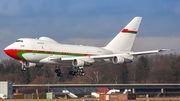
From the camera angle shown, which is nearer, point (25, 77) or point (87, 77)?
point (87, 77)

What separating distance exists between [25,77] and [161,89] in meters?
55.3

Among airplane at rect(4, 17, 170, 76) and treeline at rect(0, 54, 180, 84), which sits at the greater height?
airplane at rect(4, 17, 170, 76)

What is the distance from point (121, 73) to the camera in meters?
109

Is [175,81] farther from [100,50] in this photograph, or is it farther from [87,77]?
[100,50]

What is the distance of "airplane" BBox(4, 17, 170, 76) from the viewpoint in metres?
53.2

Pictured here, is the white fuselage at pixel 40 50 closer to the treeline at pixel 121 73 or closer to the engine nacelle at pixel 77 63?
the engine nacelle at pixel 77 63

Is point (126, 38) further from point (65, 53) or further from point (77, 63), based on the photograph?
point (65, 53)

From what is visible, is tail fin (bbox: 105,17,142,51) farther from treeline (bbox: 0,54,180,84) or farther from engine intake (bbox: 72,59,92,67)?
treeline (bbox: 0,54,180,84)

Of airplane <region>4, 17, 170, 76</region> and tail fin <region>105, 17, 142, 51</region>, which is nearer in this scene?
airplane <region>4, 17, 170, 76</region>

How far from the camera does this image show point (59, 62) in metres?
55.9

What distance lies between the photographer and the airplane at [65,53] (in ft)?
175

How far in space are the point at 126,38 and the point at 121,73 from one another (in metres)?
43.9

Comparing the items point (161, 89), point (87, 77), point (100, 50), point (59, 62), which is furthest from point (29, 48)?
point (161, 89)

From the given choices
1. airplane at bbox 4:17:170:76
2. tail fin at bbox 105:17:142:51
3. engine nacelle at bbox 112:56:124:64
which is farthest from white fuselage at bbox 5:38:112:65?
tail fin at bbox 105:17:142:51
